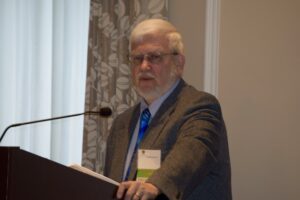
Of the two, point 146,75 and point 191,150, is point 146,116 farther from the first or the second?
point 191,150

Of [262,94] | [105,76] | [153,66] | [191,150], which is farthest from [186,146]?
[105,76]

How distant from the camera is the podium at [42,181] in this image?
3.55 ft

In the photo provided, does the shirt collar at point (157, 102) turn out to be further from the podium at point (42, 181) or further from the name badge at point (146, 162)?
the podium at point (42, 181)

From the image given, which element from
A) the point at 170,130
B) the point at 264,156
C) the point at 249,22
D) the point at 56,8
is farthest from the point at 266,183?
the point at 56,8

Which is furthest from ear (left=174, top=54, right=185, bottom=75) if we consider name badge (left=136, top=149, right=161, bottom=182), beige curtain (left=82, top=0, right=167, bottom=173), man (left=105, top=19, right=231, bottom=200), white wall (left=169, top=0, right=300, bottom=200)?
beige curtain (left=82, top=0, right=167, bottom=173)

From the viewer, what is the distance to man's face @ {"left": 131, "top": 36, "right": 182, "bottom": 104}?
73.5 inches

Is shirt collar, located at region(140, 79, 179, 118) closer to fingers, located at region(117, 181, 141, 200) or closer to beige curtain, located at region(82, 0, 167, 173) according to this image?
fingers, located at region(117, 181, 141, 200)

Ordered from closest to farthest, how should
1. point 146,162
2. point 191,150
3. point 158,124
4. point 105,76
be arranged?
1. point 191,150
2. point 146,162
3. point 158,124
4. point 105,76

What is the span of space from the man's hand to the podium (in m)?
0.03

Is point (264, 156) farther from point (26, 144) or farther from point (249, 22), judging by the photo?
point (26, 144)

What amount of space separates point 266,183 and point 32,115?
1.58 metres

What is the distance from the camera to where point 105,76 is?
9.54 ft

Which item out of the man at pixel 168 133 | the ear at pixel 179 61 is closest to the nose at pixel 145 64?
the man at pixel 168 133

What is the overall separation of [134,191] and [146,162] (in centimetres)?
47
